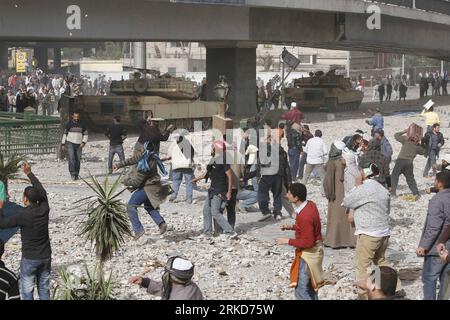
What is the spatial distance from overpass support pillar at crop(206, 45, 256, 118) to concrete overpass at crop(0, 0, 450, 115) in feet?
0.14

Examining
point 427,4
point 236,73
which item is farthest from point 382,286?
point 427,4

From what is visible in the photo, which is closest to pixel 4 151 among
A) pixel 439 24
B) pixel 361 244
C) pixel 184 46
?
pixel 361 244

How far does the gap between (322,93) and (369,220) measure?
38.8 meters

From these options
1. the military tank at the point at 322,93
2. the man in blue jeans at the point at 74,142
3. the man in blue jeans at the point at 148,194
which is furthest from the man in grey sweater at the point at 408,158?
the military tank at the point at 322,93

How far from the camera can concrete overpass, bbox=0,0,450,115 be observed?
33.8m

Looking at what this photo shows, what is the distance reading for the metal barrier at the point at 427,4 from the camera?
47206mm

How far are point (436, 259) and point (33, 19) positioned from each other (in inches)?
970

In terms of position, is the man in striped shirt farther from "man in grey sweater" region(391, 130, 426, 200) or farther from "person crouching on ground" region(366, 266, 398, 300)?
"man in grey sweater" region(391, 130, 426, 200)

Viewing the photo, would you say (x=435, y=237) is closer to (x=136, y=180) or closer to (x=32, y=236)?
(x=32, y=236)

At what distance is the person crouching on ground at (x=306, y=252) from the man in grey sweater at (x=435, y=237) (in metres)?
1.06

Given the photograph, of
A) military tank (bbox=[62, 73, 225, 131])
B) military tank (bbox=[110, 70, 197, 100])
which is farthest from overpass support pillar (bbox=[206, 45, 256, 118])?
military tank (bbox=[110, 70, 197, 100])

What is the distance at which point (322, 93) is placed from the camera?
50156 millimetres

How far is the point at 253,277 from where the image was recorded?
1359 cm

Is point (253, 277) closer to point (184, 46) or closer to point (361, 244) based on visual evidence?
point (361, 244)
